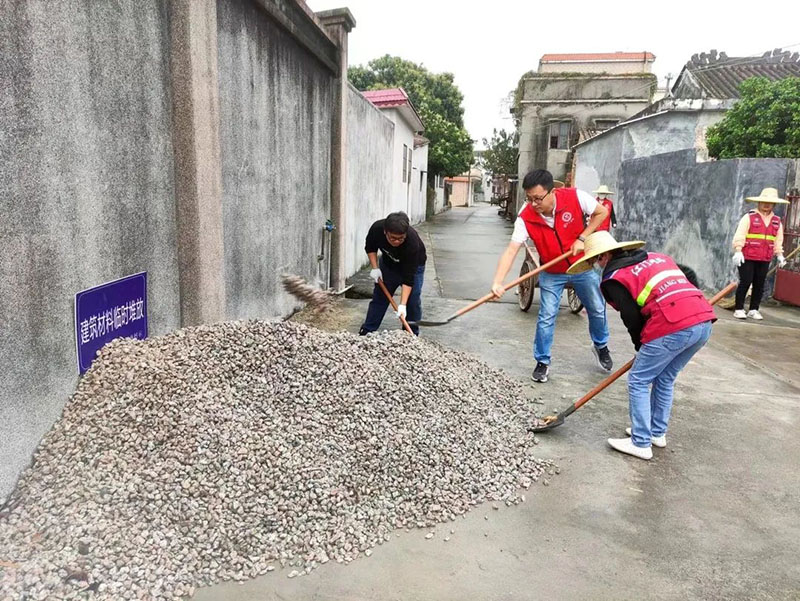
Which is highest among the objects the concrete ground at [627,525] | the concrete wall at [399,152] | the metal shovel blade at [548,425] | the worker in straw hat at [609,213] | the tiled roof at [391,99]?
the tiled roof at [391,99]

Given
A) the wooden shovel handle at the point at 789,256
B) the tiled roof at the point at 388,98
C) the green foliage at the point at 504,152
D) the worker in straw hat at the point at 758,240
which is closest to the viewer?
the worker in straw hat at the point at 758,240

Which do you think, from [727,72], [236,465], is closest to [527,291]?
[236,465]

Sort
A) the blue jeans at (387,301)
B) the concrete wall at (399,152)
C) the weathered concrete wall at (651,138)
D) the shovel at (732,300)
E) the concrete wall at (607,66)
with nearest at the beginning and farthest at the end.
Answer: the blue jeans at (387,301) < the shovel at (732,300) < the weathered concrete wall at (651,138) < the concrete wall at (399,152) < the concrete wall at (607,66)

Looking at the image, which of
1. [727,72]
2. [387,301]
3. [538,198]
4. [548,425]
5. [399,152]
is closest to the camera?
[548,425]

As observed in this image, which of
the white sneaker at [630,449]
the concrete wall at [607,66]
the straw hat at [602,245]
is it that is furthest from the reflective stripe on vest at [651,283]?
the concrete wall at [607,66]

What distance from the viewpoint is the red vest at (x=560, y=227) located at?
4.34 meters

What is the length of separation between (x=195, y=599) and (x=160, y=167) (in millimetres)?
2395

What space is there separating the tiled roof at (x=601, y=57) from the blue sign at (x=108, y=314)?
30368mm

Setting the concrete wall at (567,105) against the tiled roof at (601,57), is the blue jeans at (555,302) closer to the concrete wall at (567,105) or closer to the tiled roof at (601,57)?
the concrete wall at (567,105)

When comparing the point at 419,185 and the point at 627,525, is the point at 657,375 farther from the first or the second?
the point at 419,185

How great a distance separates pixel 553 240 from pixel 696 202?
20.1 ft

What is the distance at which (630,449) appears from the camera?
327cm

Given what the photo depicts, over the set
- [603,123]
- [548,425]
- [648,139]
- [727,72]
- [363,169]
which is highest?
[727,72]

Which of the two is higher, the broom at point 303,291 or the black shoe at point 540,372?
the broom at point 303,291
